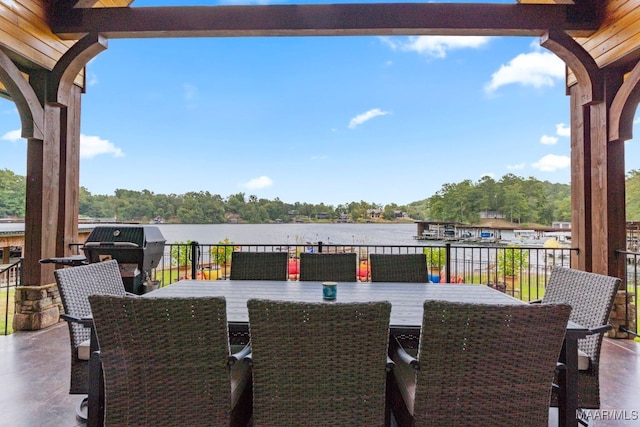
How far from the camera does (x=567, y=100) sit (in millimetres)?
4328

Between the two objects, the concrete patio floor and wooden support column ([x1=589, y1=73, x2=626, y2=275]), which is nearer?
the concrete patio floor

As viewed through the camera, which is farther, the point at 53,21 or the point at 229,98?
the point at 229,98

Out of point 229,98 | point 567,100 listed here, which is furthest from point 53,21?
point 229,98

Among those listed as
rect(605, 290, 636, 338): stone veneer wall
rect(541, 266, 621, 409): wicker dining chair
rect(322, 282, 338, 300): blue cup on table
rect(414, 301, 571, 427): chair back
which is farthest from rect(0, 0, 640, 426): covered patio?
rect(322, 282, 338, 300): blue cup on table

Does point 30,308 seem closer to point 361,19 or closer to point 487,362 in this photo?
point 487,362

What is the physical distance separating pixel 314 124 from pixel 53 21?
41.2 feet

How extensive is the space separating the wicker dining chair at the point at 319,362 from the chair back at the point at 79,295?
1118mm

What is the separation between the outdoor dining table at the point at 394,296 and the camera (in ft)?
5.21

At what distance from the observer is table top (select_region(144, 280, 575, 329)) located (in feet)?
6.66

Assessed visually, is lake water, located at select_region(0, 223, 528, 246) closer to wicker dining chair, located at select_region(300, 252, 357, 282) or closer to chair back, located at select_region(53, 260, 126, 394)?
wicker dining chair, located at select_region(300, 252, 357, 282)

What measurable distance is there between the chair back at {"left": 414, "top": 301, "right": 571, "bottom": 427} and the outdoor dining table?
0.31 metres

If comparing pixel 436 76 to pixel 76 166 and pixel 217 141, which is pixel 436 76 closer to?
pixel 217 141

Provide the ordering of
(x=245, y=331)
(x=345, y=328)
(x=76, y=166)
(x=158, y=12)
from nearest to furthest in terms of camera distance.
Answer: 1. (x=345, y=328)
2. (x=245, y=331)
3. (x=158, y=12)
4. (x=76, y=166)

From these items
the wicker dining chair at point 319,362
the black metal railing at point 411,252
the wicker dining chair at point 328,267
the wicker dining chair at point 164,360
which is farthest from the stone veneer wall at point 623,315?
the wicker dining chair at point 164,360
